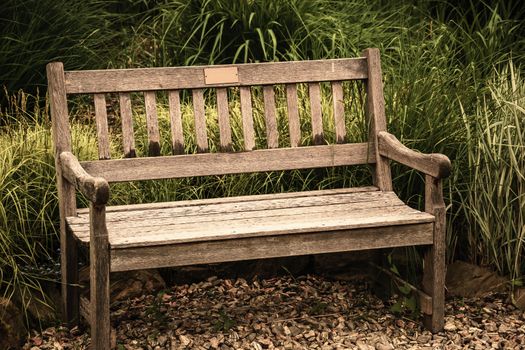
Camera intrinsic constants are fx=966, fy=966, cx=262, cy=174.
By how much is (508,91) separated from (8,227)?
261 centimetres

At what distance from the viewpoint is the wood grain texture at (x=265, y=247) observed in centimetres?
382

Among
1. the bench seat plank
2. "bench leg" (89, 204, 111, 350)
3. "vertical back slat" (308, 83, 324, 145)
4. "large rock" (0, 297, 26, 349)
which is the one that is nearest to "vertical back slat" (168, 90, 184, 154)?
the bench seat plank

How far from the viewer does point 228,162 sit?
4629 mm

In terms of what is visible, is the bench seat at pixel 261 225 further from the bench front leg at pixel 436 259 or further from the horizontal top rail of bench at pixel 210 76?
the horizontal top rail of bench at pixel 210 76

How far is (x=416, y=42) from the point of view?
20.5 feet

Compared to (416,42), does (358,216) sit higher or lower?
lower

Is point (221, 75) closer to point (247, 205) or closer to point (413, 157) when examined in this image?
point (247, 205)

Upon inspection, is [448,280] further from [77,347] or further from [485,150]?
[77,347]

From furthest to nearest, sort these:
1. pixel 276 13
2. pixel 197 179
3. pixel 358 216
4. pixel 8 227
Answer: pixel 276 13, pixel 197 179, pixel 8 227, pixel 358 216

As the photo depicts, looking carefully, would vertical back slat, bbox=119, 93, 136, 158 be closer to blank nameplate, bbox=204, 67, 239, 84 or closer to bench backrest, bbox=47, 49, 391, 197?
bench backrest, bbox=47, 49, 391, 197

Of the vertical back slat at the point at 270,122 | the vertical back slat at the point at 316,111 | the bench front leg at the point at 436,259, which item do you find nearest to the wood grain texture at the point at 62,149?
the vertical back slat at the point at 270,122

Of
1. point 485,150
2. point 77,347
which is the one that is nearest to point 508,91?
point 485,150

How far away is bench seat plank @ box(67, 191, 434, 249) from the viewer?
3928 mm

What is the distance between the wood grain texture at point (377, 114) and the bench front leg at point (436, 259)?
0.44 metres
